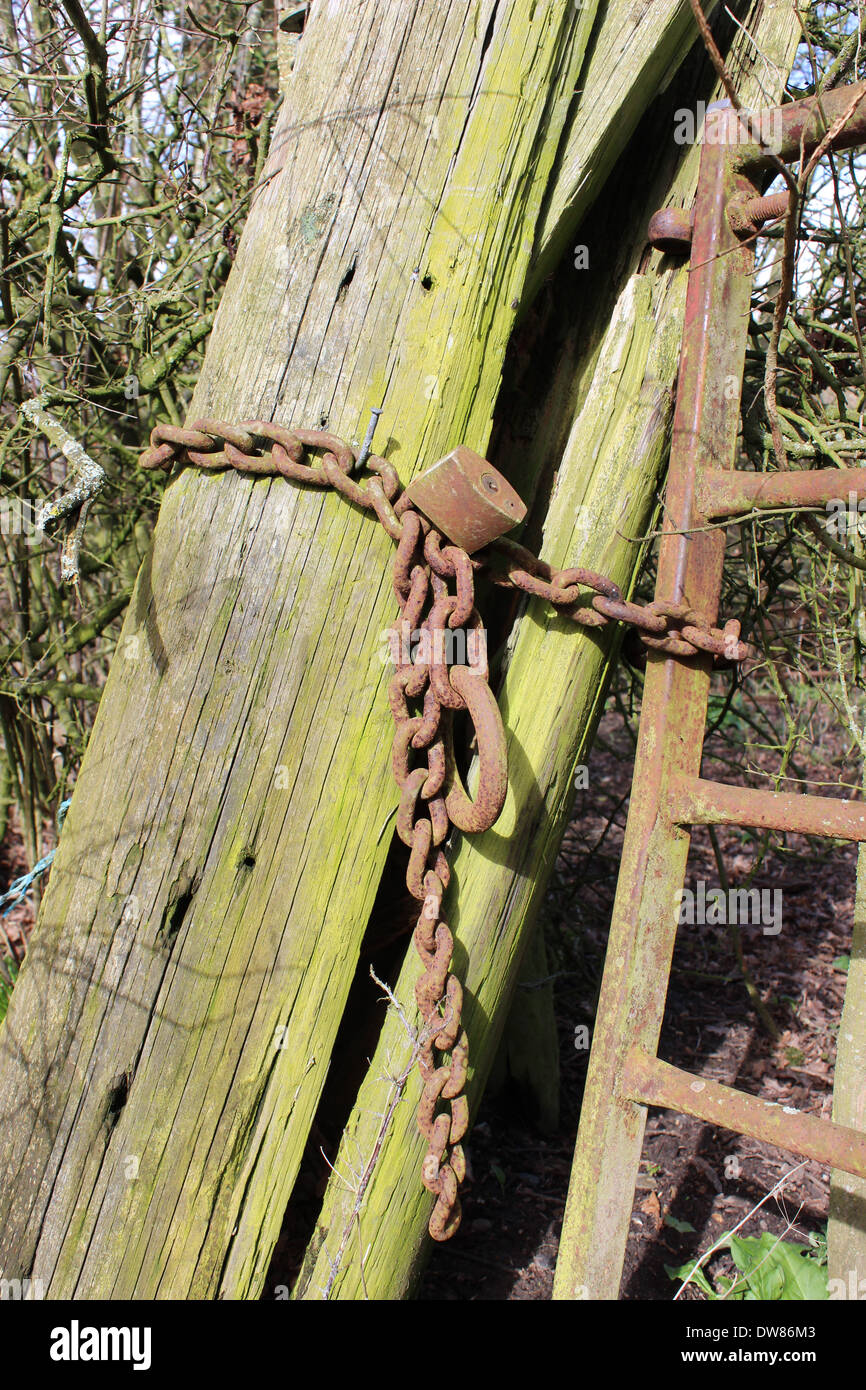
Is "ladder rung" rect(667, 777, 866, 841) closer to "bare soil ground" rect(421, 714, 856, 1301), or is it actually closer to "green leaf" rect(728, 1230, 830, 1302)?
"bare soil ground" rect(421, 714, 856, 1301)

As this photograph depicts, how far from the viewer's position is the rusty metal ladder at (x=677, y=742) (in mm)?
1638

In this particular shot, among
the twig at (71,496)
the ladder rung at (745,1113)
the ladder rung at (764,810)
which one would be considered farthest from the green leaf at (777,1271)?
the twig at (71,496)

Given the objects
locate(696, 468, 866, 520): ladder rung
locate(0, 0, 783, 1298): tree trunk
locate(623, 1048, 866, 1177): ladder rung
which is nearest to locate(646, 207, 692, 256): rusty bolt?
locate(0, 0, 783, 1298): tree trunk

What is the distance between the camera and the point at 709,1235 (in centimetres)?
272

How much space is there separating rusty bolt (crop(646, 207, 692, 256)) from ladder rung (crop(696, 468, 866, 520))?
0.47 metres

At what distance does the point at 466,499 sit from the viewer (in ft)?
4.64

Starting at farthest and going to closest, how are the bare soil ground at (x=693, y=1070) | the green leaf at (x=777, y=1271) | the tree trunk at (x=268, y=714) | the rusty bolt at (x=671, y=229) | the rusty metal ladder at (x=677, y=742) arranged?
the bare soil ground at (x=693, y=1070)
the green leaf at (x=777, y=1271)
the rusty bolt at (x=671, y=229)
the rusty metal ladder at (x=677, y=742)
the tree trunk at (x=268, y=714)

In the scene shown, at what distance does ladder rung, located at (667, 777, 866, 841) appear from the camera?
149 cm

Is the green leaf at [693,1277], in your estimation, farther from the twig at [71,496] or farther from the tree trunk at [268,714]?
the twig at [71,496]

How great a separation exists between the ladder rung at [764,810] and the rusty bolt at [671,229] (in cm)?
104

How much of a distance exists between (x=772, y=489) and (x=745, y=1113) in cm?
105

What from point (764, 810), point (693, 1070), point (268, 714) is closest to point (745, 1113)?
point (764, 810)

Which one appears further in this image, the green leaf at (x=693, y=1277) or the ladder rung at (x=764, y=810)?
the green leaf at (x=693, y=1277)
